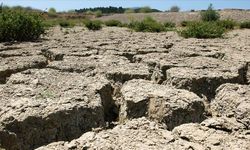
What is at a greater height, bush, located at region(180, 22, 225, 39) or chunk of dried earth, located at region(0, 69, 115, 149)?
chunk of dried earth, located at region(0, 69, 115, 149)

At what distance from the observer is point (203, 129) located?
7.41 ft

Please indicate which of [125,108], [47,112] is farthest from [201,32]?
[47,112]

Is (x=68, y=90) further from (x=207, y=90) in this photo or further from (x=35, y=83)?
(x=207, y=90)

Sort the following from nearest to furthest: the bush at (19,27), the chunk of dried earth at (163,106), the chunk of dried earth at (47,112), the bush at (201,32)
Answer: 1. the chunk of dried earth at (47,112)
2. the chunk of dried earth at (163,106)
3. the bush at (19,27)
4. the bush at (201,32)

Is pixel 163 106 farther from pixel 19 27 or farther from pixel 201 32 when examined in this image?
pixel 201 32

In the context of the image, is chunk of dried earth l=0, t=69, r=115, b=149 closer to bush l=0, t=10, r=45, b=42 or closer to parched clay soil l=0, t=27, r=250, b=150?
parched clay soil l=0, t=27, r=250, b=150

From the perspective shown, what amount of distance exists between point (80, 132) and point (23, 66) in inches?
72.6

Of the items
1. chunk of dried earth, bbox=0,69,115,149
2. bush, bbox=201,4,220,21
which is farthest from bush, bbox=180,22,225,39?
bush, bbox=201,4,220,21

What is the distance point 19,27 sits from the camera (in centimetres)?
716

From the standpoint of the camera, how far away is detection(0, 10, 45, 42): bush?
7.01 m

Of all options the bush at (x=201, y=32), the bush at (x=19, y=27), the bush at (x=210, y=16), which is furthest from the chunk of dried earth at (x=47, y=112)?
the bush at (x=210, y=16)

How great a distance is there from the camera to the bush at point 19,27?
701 cm

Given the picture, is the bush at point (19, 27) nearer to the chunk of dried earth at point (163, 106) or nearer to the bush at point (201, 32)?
the bush at point (201, 32)

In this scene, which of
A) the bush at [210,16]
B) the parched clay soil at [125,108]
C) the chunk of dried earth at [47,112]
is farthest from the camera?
the bush at [210,16]
